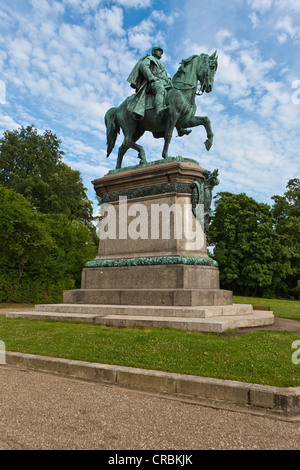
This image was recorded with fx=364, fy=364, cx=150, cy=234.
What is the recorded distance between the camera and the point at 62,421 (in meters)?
3.82

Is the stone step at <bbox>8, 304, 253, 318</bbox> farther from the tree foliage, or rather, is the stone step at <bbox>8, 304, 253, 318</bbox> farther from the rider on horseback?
the tree foliage

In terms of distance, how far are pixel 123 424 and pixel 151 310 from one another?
5371 mm

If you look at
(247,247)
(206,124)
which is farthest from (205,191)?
(247,247)

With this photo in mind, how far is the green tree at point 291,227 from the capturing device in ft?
136

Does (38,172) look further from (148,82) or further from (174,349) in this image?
(174,349)

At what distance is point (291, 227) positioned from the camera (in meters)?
42.6

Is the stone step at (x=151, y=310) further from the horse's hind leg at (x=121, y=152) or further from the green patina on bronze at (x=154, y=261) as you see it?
the horse's hind leg at (x=121, y=152)

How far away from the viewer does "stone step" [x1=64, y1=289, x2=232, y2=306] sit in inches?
376

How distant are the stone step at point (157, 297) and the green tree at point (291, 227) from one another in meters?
32.0

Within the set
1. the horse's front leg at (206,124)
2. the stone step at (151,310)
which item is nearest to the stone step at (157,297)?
the stone step at (151,310)

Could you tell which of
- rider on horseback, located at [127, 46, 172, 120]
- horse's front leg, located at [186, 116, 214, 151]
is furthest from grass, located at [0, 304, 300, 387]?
rider on horseback, located at [127, 46, 172, 120]

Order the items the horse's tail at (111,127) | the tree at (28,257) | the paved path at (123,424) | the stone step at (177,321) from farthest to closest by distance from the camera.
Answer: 1. the tree at (28,257)
2. the horse's tail at (111,127)
3. the stone step at (177,321)
4. the paved path at (123,424)

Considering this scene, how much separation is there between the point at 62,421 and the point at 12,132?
4467 centimetres

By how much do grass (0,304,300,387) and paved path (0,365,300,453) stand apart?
77 centimetres
